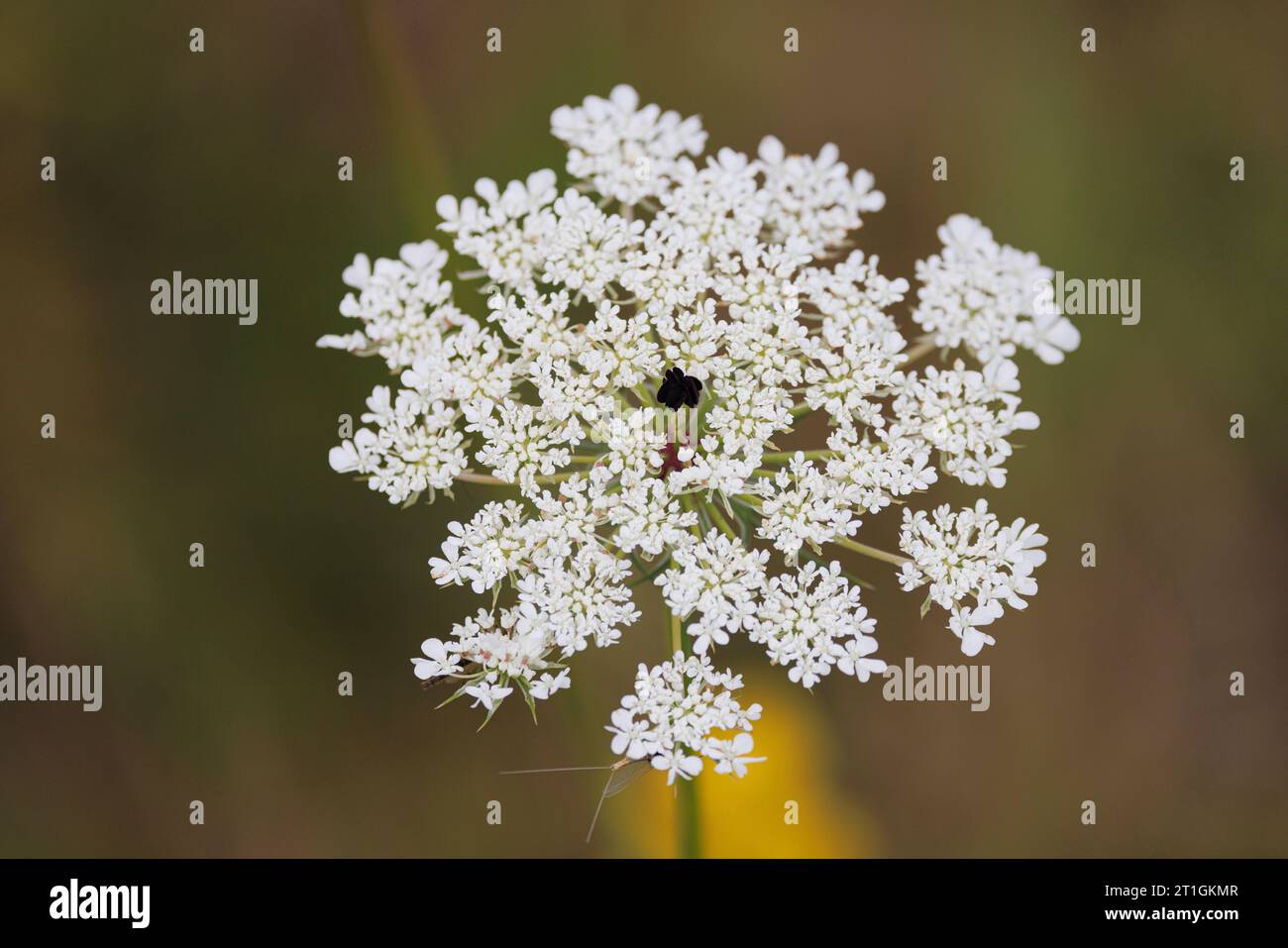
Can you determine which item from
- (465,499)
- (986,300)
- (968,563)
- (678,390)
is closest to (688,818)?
(968,563)

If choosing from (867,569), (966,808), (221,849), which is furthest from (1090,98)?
(221,849)

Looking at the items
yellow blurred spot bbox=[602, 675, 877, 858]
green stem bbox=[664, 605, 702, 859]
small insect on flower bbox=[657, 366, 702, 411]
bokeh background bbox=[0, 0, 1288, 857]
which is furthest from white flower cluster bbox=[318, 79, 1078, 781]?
yellow blurred spot bbox=[602, 675, 877, 858]

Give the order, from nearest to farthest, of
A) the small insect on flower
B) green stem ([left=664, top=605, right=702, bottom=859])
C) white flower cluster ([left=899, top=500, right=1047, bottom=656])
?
the small insect on flower < white flower cluster ([left=899, top=500, right=1047, bottom=656]) < green stem ([left=664, top=605, right=702, bottom=859])

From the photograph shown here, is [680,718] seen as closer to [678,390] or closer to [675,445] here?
[675,445]

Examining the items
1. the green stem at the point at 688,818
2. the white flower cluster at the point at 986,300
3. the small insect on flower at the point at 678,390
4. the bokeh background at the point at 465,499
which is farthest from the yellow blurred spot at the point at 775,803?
the small insect on flower at the point at 678,390

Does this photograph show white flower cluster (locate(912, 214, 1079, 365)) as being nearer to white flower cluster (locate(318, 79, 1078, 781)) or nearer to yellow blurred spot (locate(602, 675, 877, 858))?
white flower cluster (locate(318, 79, 1078, 781))

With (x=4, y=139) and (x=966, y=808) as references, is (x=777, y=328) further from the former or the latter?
(x=4, y=139)
